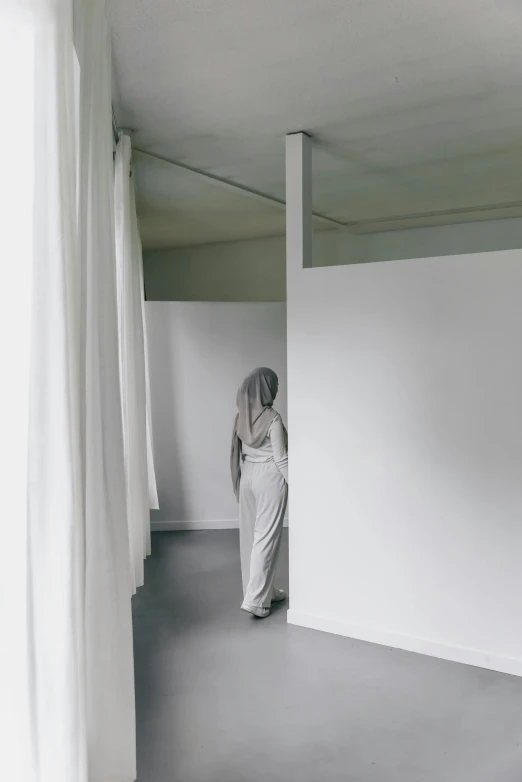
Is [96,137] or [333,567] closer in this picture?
[96,137]

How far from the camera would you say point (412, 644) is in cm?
390

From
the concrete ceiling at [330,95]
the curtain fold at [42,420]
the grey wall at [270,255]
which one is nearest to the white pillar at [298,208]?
the concrete ceiling at [330,95]

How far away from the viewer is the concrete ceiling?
113 inches

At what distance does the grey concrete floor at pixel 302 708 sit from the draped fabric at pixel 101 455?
68 cm

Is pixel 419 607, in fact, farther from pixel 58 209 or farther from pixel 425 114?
pixel 58 209

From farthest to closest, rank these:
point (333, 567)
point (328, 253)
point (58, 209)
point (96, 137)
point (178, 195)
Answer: point (328, 253) → point (178, 195) → point (333, 567) → point (96, 137) → point (58, 209)

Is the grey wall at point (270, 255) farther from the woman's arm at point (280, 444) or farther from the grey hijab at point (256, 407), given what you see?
the woman's arm at point (280, 444)

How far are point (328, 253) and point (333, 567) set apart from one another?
4382mm

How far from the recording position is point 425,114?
4.02 meters

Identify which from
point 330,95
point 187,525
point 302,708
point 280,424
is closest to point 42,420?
point 302,708

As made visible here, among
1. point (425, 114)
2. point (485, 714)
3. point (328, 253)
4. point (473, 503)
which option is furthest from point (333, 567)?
point (328, 253)

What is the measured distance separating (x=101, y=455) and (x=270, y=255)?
6581 mm

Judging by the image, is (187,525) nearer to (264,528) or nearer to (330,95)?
(264,528)

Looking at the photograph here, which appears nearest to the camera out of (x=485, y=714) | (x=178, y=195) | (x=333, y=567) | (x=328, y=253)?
(x=485, y=714)
